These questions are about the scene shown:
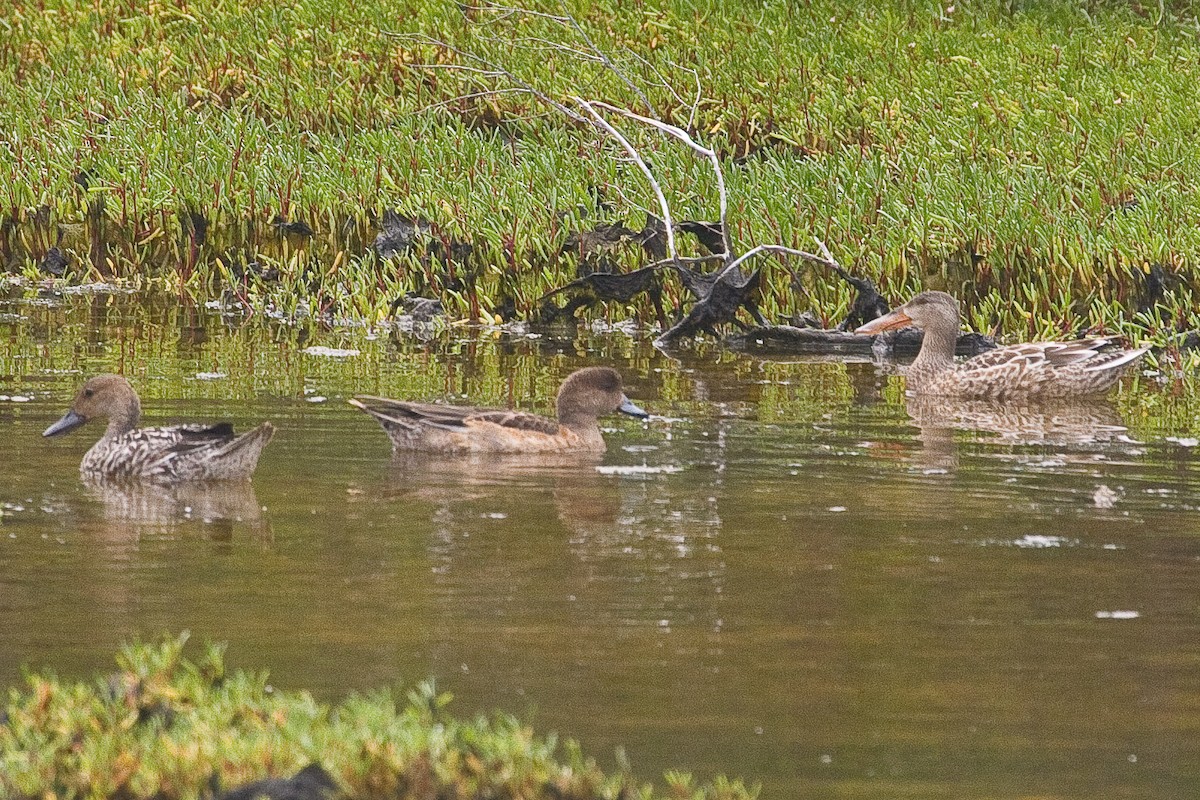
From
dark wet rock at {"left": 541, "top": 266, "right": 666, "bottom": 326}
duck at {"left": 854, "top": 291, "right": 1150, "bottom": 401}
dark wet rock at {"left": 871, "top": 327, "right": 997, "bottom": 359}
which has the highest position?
dark wet rock at {"left": 541, "top": 266, "right": 666, "bottom": 326}

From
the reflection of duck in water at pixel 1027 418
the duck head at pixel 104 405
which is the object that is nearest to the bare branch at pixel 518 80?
the reflection of duck in water at pixel 1027 418

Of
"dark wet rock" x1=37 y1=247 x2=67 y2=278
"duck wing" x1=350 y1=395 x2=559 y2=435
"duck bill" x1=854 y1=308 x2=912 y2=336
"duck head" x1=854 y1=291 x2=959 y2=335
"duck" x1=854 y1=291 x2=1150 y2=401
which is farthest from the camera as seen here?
"dark wet rock" x1=37 y1=247 x2=67 y2=278

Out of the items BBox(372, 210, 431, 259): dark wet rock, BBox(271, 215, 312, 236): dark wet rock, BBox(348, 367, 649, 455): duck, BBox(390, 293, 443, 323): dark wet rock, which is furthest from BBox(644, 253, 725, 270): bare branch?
BBox(348, 367, 649, 455): duck

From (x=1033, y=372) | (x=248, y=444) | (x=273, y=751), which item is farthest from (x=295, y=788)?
(x=1033, y=372)

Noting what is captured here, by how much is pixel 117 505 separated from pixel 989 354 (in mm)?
6192

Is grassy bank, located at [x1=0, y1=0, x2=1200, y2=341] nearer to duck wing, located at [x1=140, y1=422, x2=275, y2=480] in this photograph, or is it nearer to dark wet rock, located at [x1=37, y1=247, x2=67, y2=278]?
dark wet rock, located at [x1=37, y1=247, x2=67, y2=278]

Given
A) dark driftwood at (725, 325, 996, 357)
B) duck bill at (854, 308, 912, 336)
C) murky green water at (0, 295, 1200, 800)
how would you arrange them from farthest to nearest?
dark driftwood at (725, 325, 996, 357), duck bill at (854, 308, 912, 336), murky green water at (0, 295, 1200, 800)

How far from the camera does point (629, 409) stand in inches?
445

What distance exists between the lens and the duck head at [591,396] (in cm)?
1114

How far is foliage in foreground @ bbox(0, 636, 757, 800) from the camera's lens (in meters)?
4.99

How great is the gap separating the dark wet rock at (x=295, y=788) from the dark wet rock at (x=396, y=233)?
12135 mm

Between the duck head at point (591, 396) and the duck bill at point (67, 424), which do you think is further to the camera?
the duck head at point (591, 396)

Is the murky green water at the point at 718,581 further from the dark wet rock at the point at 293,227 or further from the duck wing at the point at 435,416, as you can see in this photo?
the dark wet rock at the point at 293,227

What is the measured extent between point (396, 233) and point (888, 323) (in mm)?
4310
